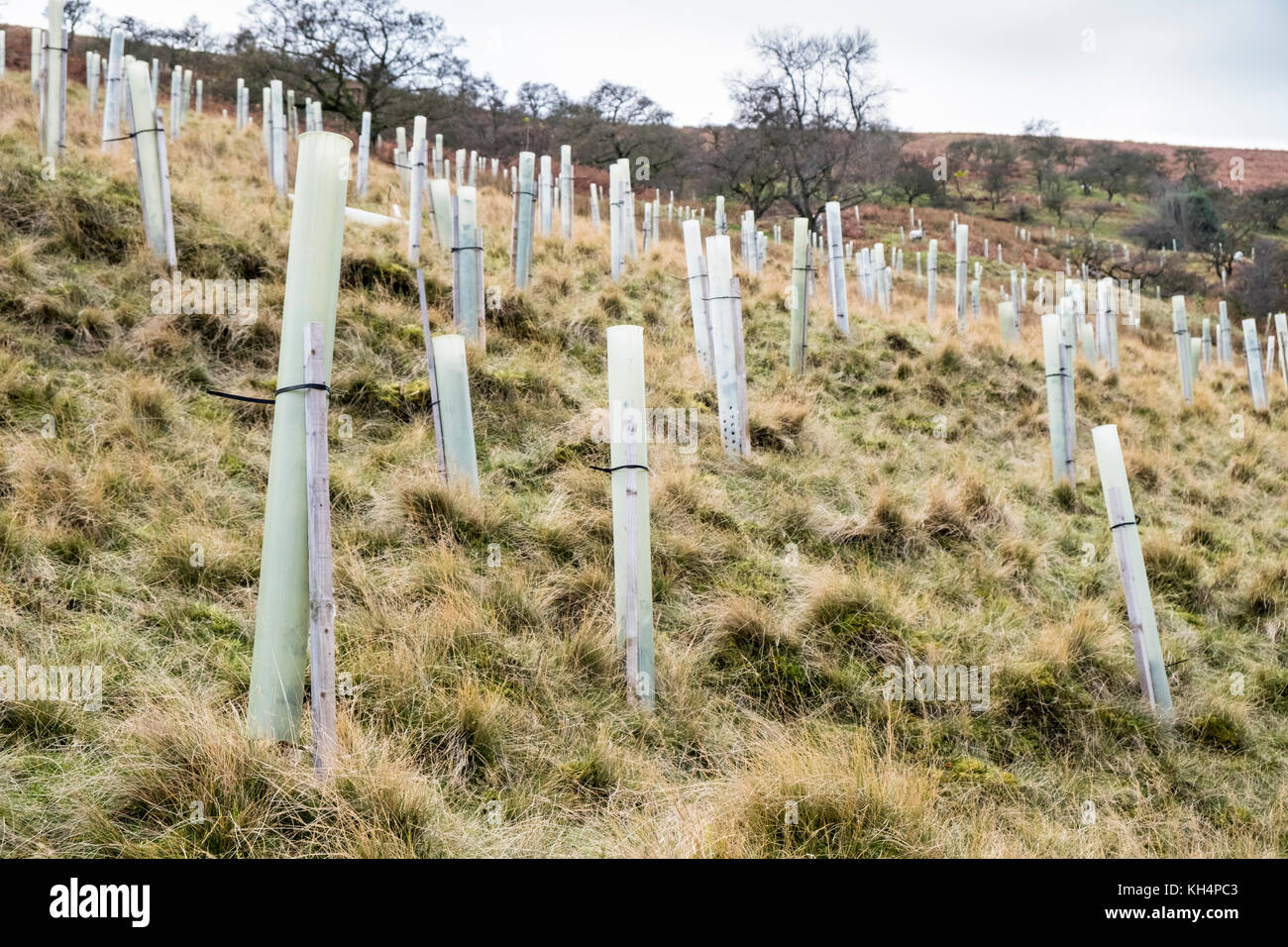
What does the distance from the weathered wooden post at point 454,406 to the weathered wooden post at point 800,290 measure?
4.69 metres

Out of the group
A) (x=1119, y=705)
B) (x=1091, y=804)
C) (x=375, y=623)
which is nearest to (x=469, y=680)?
(x=375, y=623)

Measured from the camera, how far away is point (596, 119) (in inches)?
1436

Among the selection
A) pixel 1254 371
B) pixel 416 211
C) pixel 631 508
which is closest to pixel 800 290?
pixel 416 211

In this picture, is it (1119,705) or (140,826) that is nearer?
(140,826)

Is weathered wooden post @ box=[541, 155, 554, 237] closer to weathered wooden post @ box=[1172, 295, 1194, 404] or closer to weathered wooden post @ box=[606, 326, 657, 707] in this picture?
weathered wooden post @ box=[606, 326, 657, 707]

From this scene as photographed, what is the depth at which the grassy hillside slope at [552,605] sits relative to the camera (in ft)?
9.24

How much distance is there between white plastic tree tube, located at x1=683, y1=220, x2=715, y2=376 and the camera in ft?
26.6

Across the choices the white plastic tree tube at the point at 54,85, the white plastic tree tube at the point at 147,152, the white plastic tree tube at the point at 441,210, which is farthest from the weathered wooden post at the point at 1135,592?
the white plastic tree tube at the point at 54,85

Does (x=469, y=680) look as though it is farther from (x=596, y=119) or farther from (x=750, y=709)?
(x=596, y=119)

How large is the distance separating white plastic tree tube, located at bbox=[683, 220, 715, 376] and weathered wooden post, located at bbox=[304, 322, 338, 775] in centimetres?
583

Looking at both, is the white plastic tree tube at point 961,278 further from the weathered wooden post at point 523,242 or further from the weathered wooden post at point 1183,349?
the weathered wooden post at point 523,242

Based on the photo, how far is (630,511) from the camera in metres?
4.03

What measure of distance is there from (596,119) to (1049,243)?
22.6 meters

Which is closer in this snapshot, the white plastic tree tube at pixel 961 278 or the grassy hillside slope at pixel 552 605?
the grassy hillside slope at pixel 552 605
